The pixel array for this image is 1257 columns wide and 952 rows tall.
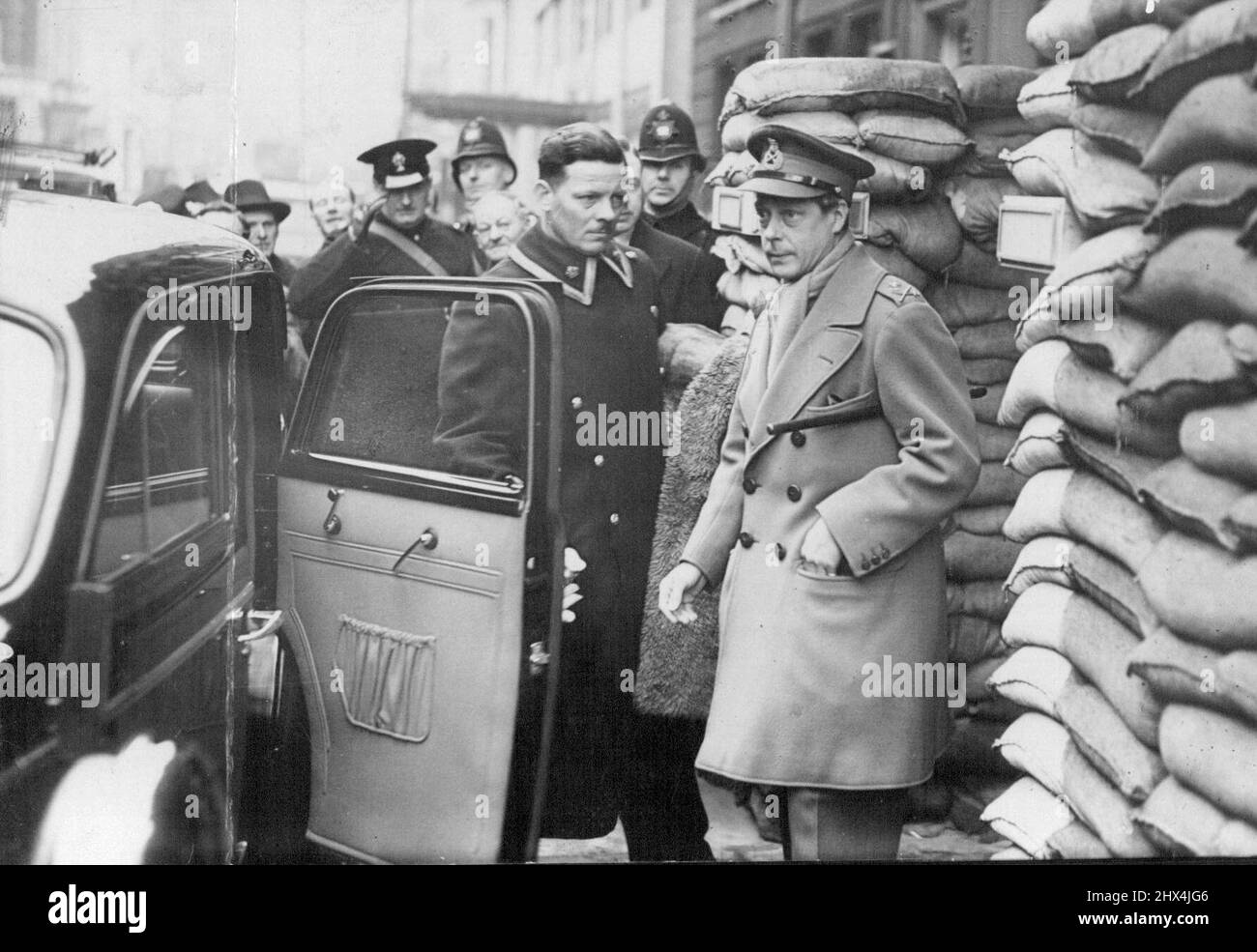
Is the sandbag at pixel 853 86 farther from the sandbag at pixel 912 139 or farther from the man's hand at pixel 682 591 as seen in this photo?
the man's hand at pixel 682 591

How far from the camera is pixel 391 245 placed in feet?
12.0

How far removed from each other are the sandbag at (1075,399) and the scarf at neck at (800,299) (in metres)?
0.48

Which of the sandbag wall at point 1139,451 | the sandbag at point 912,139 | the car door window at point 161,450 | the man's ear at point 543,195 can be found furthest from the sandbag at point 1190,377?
the car door window at point 161,450

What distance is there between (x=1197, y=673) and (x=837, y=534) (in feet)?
2.59

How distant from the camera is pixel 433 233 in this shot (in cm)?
368

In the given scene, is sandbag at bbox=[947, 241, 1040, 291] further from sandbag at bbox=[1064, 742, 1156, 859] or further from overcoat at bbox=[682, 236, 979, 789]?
sandbag at bbox=[1064, 742, 1156, 859]

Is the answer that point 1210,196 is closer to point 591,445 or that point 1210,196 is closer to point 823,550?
point 823,550

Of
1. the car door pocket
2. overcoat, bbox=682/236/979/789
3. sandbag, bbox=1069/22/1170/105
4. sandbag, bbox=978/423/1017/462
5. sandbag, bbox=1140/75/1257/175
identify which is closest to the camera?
sandbag, bbox=1140/75/1257/175

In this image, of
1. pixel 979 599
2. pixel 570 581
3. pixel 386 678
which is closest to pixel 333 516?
pixel 386 678

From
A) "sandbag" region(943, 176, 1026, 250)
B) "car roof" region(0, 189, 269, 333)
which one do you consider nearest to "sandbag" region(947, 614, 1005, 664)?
→ "sandbag" region(943, 176, 1026, 250)

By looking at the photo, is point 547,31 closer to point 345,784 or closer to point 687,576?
point 687,576

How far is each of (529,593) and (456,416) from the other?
17.3 inches

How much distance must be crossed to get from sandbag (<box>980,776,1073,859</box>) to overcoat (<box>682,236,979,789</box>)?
0.21m

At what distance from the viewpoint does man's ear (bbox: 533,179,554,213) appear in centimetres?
362
